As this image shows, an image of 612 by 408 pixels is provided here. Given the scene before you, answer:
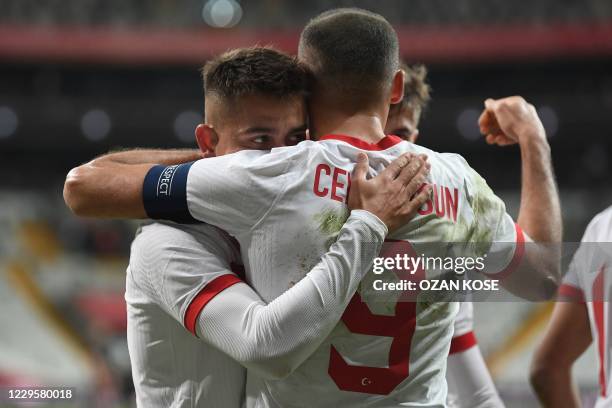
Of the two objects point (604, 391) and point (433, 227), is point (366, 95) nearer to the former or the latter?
point (433, 227)

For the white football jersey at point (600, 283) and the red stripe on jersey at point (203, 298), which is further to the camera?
the white football jersey at point (600, 283)

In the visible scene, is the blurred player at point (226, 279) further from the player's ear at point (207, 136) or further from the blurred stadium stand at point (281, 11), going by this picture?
the blurred stadium stand at point (281, 11)

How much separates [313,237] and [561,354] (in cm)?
120

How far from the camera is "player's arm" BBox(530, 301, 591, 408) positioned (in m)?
2.46

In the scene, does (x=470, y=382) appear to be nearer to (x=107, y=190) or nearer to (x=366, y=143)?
(x=366, y=143)

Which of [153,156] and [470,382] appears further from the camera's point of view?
[470,382]

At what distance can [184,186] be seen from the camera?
70.8 inches

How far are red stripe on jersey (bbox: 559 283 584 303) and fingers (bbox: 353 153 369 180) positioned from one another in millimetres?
912

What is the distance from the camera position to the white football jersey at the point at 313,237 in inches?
69.4

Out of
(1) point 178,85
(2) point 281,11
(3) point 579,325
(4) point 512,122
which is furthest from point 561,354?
(1) point 178,85

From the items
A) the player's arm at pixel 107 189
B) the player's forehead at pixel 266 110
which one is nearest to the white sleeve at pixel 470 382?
the player's forehead at pixel 266 110

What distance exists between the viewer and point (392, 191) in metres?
1.78

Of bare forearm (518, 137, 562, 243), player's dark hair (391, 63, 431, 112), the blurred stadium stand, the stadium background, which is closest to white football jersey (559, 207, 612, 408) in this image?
bare forearm (518, 137, 562, 243)

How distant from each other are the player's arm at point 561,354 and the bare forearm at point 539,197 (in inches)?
14.5
